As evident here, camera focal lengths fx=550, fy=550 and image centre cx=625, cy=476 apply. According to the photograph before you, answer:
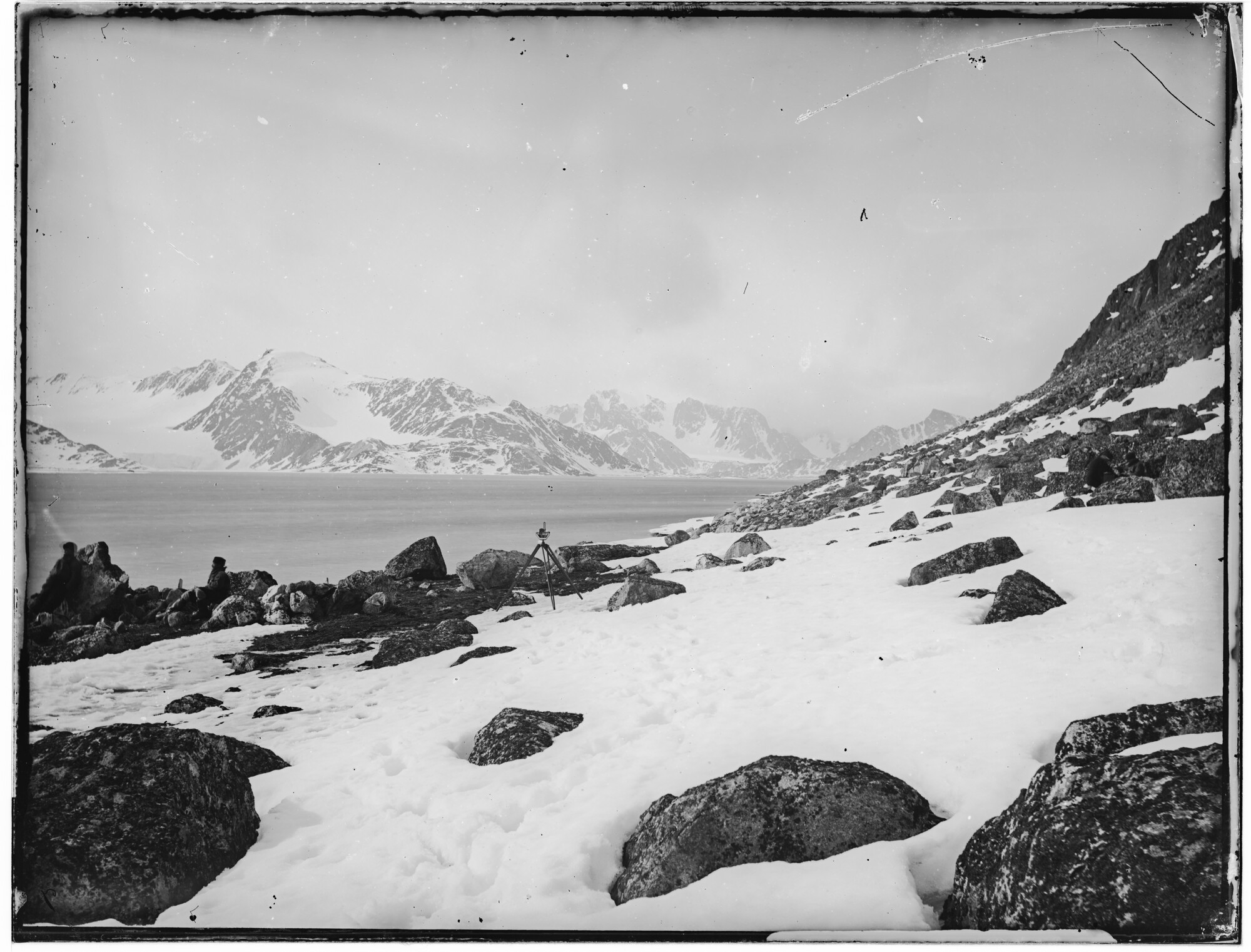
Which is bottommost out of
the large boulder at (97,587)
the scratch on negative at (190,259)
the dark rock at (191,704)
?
the dark rock at (191,704)

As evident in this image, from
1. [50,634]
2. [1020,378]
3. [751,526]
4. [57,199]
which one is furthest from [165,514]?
[751,526]

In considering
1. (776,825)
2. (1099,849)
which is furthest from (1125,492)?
(776,825)

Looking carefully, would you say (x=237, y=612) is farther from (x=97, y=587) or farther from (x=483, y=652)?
(x=483, y=652)

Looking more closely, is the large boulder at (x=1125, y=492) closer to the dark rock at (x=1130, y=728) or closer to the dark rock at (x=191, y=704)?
the dark rock at (x=1130, y=728)

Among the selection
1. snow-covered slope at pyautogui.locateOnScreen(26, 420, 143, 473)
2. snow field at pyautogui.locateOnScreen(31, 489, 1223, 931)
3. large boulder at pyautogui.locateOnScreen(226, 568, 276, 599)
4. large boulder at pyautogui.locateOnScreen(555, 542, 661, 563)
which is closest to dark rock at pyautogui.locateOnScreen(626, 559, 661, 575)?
large boulder at pyautogui.locateOnScreen(555, 542, 661, 563)

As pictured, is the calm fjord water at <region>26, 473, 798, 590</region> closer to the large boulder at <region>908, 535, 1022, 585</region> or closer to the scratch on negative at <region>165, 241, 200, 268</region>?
the scratch on negative at <region>165, 241, 200, 268</region>

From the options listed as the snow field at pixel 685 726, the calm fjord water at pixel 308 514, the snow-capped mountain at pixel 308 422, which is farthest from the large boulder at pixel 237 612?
the snow-capped mountain at pixel 308 422

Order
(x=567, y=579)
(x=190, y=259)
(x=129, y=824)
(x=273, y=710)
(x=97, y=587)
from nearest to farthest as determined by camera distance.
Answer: (x=129, y=824) → (x=190, y=259) → (x=97, y=587) → (x=273, y=710) → (x=567, y=579)
